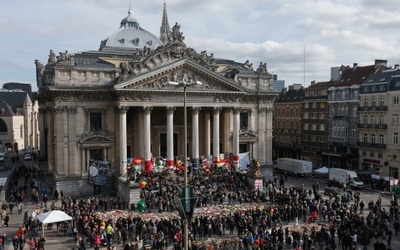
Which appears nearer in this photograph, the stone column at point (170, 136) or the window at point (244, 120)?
the stone column at point (170, 136)

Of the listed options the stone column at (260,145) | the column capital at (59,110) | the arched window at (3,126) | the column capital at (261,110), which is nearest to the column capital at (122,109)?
the column capital at (59,110)

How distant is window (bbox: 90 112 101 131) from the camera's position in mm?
49834

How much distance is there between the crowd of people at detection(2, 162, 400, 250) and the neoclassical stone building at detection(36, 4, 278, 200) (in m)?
5.47

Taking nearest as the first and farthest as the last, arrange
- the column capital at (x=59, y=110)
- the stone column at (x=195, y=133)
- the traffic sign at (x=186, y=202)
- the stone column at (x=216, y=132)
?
the traffic sign at (x=186, y=202) → the column capital at (x=59, y=110) → the stone column at (x=195, y=133) → the stone column at (x=216, y=132)

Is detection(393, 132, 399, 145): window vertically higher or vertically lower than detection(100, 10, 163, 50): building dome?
lower

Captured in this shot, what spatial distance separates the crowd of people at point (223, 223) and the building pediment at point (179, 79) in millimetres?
10687

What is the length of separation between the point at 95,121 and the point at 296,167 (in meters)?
30.1

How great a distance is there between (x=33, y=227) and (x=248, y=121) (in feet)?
115

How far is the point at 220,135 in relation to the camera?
2313 inches

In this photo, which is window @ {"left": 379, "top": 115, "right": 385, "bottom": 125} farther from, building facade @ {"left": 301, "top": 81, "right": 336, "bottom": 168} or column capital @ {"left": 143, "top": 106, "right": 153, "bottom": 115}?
column capital @ {"left": 143, "top": 106, "right": 153, "bottom": 115}

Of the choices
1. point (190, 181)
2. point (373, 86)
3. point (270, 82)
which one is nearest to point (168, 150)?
point (190, 181)

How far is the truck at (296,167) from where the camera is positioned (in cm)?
5956

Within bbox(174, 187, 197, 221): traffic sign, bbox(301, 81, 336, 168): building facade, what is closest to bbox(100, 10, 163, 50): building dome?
bbox(301, 81, 336, 168): building facade

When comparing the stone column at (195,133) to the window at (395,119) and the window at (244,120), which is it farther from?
the window at (395,119)
